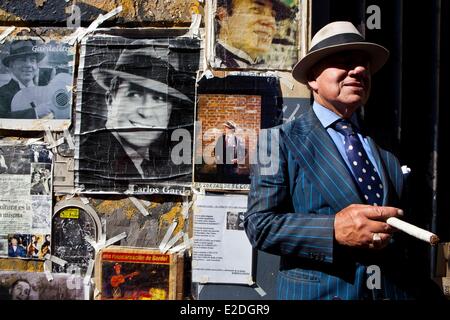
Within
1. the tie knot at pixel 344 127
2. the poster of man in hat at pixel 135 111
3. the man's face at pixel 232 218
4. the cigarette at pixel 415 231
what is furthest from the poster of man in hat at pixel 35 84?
the cigarette at pixel 415 231

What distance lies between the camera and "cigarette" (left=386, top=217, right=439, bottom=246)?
2076 millimetres

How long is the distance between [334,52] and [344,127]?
31 cm

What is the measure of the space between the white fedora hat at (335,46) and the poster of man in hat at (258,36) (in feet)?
2.35

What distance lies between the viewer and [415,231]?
2.13 metres

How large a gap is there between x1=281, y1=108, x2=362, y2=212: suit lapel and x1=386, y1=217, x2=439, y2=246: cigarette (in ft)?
0.87

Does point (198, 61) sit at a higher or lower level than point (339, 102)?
higher

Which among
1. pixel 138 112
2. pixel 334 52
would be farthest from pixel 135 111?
pixel 334 52

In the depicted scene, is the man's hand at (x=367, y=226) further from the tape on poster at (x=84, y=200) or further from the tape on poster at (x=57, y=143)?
the tape on poster at (x=57, y=143)

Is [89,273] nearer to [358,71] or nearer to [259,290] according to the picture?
[259,290]

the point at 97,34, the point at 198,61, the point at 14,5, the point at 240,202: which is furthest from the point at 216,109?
the point at 14,5

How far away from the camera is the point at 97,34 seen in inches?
148

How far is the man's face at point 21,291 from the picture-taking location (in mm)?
3727

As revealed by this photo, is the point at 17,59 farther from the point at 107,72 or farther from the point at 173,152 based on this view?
the point at 173,152
